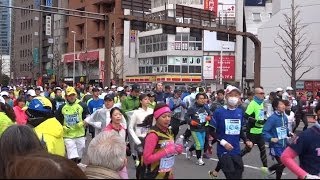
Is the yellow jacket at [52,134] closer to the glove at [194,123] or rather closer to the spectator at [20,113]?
the spectator at [20,113]

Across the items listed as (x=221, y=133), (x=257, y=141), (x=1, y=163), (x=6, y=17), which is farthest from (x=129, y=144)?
(x=6, y=17)

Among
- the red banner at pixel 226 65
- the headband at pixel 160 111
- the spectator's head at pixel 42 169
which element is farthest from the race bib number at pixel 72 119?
the red banner at pixel 226 65

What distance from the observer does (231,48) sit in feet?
208

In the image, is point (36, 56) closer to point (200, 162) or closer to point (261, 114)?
point (200, 162)

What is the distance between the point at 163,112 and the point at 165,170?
2.19 feet

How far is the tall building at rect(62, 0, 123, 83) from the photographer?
71.5 m

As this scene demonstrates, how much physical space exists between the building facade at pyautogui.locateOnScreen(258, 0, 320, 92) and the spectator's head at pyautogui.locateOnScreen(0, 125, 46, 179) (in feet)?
136

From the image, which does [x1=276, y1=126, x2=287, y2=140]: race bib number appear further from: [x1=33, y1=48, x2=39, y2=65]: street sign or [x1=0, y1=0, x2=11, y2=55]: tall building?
[x1=0, y1=0, x2=11, y2=55]: tall building

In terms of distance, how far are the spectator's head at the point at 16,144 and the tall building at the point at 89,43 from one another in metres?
63.4

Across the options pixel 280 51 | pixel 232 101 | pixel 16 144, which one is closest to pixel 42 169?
pixel 16 144

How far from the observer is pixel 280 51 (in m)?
46.6

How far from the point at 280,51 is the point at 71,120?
38.4 metres

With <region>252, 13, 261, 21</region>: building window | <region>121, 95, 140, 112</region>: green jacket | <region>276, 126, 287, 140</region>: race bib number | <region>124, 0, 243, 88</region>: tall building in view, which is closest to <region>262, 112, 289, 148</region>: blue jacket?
<region>276, 126, 287, 140</region>: race bib number

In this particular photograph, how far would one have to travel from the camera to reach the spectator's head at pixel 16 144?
12.0 ft
